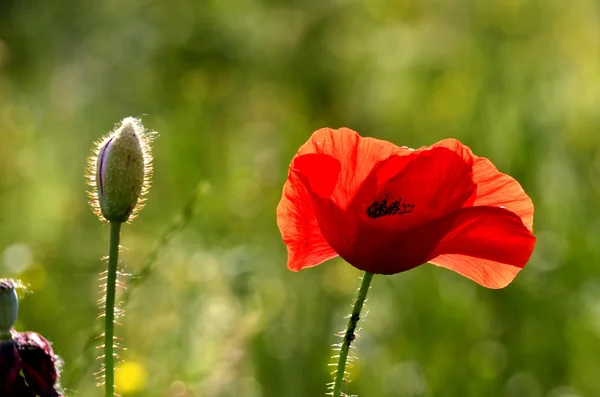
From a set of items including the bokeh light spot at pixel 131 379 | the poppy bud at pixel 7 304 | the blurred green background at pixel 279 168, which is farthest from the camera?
the blurred green background at pixel 279 168

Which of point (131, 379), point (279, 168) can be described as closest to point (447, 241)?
point (131, 379)

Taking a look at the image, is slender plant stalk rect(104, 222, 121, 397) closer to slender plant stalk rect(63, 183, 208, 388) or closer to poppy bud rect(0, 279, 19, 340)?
poppy bud rect(0, 279, 19, 340)

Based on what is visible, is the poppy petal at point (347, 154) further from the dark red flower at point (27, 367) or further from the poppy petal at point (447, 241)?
the dark red flower at point (27, 367)

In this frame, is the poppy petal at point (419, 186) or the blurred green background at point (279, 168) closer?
the poppy petal at point (419, 186)

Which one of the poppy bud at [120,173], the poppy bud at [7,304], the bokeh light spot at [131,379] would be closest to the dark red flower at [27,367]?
the poppy bud at [7,304]

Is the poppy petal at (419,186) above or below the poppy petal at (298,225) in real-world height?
above

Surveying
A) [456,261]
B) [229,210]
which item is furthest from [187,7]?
[456,261]

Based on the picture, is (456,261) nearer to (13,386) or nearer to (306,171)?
(306,171)

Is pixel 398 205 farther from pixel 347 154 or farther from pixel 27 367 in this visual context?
pixel 27 367
